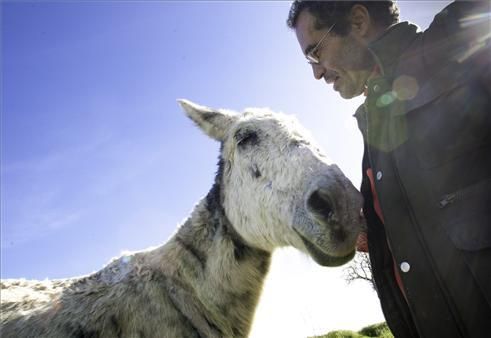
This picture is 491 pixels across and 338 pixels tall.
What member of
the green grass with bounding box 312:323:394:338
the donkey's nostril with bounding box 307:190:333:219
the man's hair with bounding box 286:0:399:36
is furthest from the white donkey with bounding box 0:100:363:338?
the green grass with bounding box 312:323:394:338

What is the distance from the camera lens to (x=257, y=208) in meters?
3.02

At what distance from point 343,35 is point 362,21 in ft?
0.62

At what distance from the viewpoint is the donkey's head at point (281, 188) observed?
2.36 meters

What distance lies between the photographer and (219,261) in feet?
10.5

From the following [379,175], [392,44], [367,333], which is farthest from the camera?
[367,333]

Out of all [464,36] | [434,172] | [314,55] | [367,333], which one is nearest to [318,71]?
[314,55]

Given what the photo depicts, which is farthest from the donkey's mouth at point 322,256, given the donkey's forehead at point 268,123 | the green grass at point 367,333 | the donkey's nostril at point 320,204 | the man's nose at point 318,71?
the green grass at point 367,333

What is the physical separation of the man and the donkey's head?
0.32 m

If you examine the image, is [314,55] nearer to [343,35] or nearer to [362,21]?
[343,35]

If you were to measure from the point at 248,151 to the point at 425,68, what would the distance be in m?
1.61

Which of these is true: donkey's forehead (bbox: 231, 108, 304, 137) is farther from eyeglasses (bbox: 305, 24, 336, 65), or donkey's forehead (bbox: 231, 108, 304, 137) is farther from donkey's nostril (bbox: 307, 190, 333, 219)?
donkey's nostril (bbox: 307, 190, 333, 219)

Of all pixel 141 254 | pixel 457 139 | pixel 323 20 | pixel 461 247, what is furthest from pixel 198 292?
pixel 323 20

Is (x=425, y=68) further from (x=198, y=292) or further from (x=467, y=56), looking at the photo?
(x=198, y=292)

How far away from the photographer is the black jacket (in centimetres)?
190
